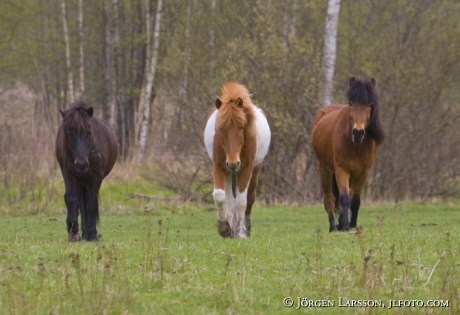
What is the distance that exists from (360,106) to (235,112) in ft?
8.81

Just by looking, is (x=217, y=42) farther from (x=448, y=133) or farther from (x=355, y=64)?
(x=448, y=133)

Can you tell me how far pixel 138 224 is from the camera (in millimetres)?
18156

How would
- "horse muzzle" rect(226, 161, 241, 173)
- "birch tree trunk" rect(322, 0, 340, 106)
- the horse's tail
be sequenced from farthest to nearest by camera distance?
"birch tree trunk" rect(322, 0, 340, 106)
the horse's tail
"horse muzzle" rect(226, 161, 241, 173)

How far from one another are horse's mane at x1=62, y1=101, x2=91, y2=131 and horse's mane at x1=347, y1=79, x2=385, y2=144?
160 inches

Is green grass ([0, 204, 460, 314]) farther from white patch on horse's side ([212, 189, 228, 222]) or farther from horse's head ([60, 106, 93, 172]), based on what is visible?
horse's head ([60, 106, 93, 172])

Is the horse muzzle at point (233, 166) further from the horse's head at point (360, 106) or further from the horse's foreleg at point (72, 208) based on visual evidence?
the horse's foreleg at point (72, 208)

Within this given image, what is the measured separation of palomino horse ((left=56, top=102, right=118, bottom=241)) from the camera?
40.4 ft

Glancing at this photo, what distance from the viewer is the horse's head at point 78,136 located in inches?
484

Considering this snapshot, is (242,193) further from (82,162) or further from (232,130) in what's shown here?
(82,162)

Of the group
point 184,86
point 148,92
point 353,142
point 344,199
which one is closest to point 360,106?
point 353,142

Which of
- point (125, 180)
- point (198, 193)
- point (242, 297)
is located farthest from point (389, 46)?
point (242, 297)

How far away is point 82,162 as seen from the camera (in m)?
12.2

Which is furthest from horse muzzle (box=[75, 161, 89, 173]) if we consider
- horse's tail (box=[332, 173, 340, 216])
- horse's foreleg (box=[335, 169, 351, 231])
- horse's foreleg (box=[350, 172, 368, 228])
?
horse's tail (box=[332, 173, 340, 216])

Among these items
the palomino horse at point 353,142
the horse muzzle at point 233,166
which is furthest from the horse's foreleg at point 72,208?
the palomino horse at point 353,142
